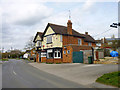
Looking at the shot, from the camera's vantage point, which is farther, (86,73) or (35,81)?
(86,73)

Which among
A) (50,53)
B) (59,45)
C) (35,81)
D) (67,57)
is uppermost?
(59,45)

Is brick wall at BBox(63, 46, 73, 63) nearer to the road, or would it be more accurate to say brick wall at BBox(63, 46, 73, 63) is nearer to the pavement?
the pavement

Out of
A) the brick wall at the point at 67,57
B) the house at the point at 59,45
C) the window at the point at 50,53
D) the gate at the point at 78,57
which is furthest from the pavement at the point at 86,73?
the window at the point at 50,53

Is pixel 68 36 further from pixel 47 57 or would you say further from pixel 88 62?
pixel 88 62

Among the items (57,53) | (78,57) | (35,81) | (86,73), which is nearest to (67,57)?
(57,53)

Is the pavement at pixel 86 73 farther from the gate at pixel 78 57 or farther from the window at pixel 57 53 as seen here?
the window at pixel 57 53

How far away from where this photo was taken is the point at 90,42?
40.3m

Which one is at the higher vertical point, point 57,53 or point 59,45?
point 59,45

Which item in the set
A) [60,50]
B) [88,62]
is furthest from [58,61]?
[88,62]

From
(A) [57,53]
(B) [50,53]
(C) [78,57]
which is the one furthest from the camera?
(B) [50,53]

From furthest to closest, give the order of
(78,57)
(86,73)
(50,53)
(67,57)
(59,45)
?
(50,53) → (59,45) → (67,57) → (78,57) → (86,73)

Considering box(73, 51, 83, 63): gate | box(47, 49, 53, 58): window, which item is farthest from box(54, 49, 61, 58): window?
box(73, 51, 83, 63): gate

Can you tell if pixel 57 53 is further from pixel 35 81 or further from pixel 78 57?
pixel 35 81

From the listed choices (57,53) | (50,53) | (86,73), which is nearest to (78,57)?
(57,53)
